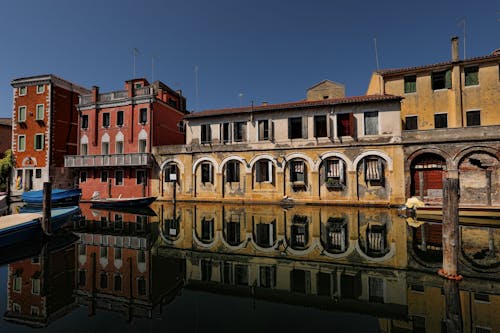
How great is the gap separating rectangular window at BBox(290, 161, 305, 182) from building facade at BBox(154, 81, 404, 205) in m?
0.08

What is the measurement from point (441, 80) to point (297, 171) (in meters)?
15.9

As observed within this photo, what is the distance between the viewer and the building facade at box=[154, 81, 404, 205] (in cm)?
1967

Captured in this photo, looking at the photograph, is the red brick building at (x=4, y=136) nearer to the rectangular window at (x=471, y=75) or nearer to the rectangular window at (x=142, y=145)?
the rectangular window at (x=142, y=145)

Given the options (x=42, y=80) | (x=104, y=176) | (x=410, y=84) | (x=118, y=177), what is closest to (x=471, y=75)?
(x=410, y=84)

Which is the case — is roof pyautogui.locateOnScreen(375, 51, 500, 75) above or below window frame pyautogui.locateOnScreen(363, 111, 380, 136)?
above

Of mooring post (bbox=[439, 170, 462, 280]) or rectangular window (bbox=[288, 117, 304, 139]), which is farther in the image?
rectangular window (bbox=[288, 117, 304, 139])

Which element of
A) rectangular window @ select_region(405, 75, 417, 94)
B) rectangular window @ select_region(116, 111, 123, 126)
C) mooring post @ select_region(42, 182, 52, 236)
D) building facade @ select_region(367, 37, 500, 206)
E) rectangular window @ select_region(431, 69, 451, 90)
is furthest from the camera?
rectangular window @ select_region(116, 111, 123, 126)

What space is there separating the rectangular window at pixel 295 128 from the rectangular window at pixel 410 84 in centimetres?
1129

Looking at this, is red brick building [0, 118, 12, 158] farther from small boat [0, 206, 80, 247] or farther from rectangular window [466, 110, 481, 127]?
rectangular window [466, 110, 481, 127]

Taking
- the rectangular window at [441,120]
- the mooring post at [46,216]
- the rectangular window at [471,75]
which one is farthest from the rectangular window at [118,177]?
the rectangular window at [471,75]

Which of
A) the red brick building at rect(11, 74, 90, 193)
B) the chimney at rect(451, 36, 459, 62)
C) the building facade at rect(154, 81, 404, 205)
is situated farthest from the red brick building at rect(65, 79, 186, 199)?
the chimney at rect(451, 36, 459, 62)

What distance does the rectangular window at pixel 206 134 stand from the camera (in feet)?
79.8

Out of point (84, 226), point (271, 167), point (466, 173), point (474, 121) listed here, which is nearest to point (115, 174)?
point (84, 226)

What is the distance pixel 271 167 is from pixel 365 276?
624 inches
